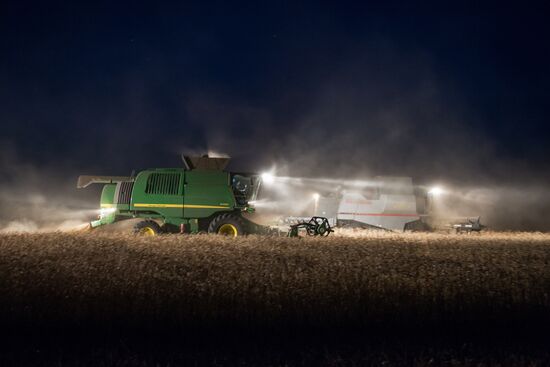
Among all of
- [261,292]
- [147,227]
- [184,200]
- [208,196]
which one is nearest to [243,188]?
[208,196]

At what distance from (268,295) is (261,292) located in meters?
0.11

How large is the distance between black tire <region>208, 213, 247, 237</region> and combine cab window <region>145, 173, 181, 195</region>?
180cm

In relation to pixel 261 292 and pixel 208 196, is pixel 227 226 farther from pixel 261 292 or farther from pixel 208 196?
pixel 261 292

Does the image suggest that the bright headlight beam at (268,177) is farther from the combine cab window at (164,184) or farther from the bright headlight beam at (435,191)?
the bright headlight beam at (435,191)

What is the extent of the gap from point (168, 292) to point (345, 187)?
19948mm

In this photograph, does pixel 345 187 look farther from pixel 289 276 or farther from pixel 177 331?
pixel 177 331

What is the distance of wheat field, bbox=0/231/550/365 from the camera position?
629cm

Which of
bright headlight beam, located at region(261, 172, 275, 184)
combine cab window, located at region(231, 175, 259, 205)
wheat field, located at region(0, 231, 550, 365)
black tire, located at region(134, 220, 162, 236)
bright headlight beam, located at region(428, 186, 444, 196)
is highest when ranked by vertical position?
bright headlight beam, located at region(428, 186, 444, 196)

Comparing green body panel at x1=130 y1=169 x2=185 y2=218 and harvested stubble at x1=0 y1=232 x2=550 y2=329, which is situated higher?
green body panel at x1=130 y1=169 x2=185 y2=218

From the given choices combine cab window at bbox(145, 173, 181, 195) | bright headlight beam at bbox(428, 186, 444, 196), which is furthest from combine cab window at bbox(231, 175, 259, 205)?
bright headlight beam at bbox(428, 186, 444, 196)

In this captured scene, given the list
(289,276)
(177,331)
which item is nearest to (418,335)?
(289,276)

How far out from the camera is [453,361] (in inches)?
196

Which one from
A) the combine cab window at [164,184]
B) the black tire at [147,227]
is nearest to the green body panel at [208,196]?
the combine cab window at [164,184]

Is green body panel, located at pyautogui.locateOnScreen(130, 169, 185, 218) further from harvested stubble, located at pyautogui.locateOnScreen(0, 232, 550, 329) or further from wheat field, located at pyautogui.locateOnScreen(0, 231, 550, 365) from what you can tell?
wheat field, located at pyautogui.locateOnScreen(0, 231, 550, 365)
